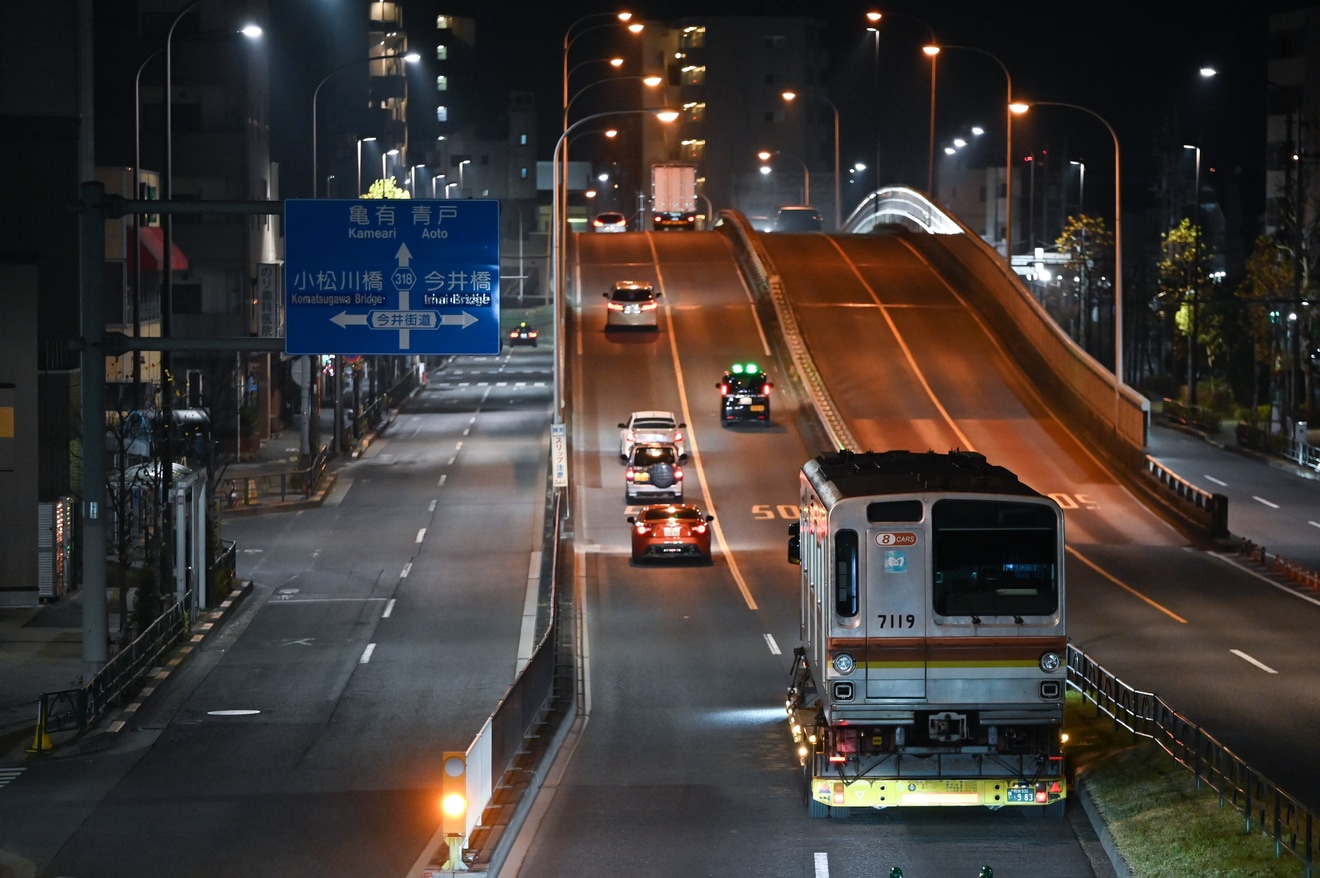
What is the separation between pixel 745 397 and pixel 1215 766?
38.7 metres

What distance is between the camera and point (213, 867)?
55.3ft

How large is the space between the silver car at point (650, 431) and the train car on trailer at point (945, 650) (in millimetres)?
31372

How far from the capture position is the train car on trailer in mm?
17406

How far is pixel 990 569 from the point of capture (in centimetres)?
1755

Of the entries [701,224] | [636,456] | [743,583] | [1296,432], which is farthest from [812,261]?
[701,224]

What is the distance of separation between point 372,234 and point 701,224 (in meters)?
147

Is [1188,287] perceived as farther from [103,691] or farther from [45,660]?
[103,691]

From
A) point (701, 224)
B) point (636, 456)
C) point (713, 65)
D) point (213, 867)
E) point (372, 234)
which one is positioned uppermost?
point (713, 65)

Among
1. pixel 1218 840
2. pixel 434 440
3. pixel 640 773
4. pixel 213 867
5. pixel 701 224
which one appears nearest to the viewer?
pixel 1218 840

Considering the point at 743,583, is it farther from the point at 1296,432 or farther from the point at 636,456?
the point at 1296,432

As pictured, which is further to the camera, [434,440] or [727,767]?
[434,440]

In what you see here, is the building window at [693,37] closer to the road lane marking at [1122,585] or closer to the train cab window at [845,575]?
the road lane marking at [1122,585]

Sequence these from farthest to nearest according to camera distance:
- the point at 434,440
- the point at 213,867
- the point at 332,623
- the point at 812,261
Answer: the point at 812,261, the point at 434,440, the point at 332,623, the point at 213,867

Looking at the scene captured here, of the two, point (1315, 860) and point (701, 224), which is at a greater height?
point (701, 224)
